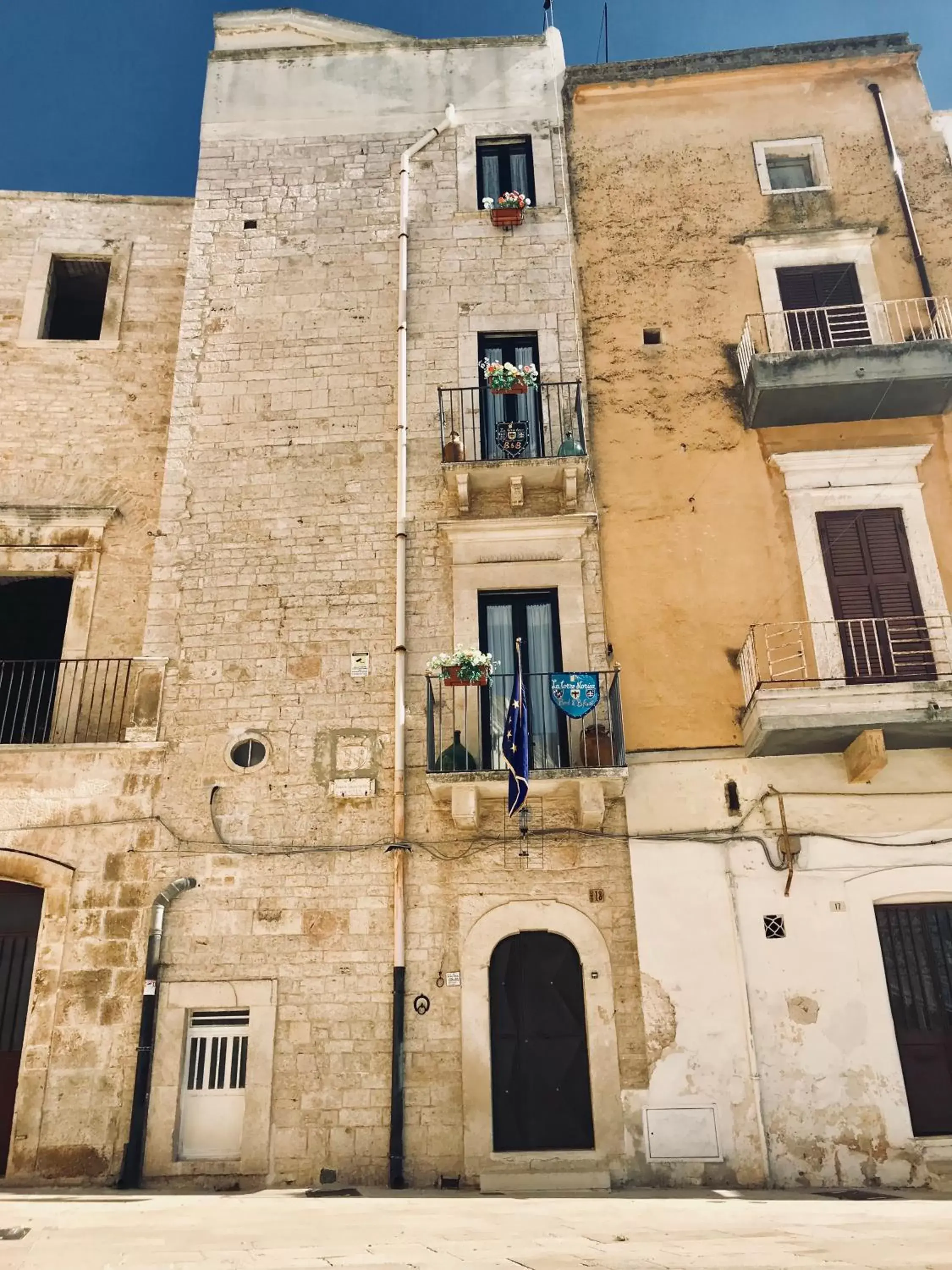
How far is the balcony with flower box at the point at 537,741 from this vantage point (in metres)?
9.41

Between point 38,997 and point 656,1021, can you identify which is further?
point 38,997

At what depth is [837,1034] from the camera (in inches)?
351

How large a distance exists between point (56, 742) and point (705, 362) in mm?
9022

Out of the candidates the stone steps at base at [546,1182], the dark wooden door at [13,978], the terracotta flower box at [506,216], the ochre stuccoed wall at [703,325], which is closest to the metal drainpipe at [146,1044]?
the dark wooden door at [13,978]

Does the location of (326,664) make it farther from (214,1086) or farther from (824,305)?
(824,305)

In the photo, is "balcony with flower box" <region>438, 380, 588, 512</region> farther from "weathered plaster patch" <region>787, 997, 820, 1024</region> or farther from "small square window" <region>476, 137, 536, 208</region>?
"weathered plaster patch" <region>787, 997, 820, 1024</region>

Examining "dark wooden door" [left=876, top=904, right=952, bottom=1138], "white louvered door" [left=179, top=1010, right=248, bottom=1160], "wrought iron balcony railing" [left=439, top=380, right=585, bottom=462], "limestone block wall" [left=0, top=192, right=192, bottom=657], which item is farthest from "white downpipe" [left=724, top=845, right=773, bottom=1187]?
"limestone block wall" [left=0, top=192, right=192, bottom=657]

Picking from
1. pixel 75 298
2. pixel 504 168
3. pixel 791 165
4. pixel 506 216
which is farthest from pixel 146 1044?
pixel 791 165

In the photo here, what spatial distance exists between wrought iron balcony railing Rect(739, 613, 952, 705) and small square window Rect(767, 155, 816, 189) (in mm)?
6573

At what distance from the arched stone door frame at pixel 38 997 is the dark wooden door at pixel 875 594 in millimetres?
8672

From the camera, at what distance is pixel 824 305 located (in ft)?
39.8

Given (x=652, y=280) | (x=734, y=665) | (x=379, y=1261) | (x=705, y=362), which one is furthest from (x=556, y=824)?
(x=652, y=280)

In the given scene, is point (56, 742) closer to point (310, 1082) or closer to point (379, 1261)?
point (310, 1082)

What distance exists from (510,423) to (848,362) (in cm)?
398
